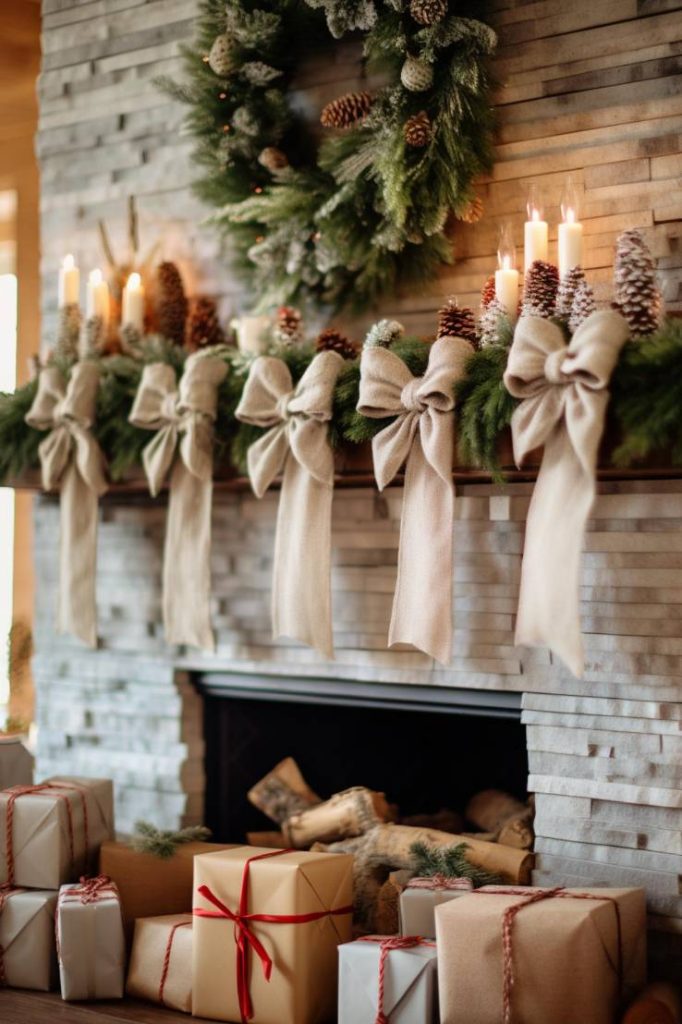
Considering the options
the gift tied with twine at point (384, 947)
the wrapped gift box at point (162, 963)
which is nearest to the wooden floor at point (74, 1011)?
the wrapped gift box at point (162, 963)

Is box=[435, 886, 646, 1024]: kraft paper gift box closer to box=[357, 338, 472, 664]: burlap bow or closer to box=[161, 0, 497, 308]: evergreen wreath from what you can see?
box=[357, 338, 472, 664]: burlap bow

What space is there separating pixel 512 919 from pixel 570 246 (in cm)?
119

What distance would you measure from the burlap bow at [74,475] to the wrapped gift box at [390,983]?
1084mm

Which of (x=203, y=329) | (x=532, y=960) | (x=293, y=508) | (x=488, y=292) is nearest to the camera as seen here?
(x=532, y=960)

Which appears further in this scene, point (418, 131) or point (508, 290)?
point (418, 131)

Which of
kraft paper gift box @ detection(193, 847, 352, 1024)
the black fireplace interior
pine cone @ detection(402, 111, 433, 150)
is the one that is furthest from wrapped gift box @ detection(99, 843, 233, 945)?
pine cone @ detection(402, 111, 433, 150)

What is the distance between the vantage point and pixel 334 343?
2498 mm

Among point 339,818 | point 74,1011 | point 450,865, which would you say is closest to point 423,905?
point 450,865

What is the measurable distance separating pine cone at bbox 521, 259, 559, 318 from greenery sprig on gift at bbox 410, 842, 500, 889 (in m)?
1.07

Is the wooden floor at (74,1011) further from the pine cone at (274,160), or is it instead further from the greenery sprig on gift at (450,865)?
the pine cone at (274,160)

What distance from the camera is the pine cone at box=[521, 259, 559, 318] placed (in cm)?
222

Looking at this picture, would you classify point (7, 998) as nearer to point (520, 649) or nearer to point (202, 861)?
point (202, 861)

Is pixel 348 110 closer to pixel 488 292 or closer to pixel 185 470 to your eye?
pixel 488 292

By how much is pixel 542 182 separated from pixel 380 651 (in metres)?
1.03
